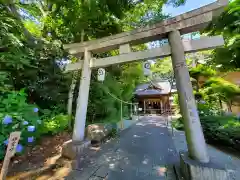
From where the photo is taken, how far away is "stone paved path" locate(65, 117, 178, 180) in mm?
2672

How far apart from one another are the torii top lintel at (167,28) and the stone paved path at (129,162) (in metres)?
2.75

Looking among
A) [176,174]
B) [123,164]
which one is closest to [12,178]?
[123,164]

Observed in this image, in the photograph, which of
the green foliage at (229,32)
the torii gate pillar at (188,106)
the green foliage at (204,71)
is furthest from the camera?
the green foliage at (204,71)

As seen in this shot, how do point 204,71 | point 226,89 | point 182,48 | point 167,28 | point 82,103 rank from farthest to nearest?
1. point 204,71
2. point 226,89
3. point 82,103
4. point 167,28
5. point 182,48

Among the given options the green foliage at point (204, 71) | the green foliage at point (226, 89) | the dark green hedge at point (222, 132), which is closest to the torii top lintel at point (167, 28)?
the dark green hedge at point (222, 132)

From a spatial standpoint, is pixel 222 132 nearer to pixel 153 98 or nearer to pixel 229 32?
pixel 229 32

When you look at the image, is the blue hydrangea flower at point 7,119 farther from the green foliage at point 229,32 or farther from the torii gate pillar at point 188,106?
the green foliage at point 229,32

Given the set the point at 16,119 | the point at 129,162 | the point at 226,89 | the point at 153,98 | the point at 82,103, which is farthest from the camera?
the point at 153,98

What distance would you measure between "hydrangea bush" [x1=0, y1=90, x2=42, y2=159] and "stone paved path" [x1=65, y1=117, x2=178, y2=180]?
1390mm

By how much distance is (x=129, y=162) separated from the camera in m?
3.23

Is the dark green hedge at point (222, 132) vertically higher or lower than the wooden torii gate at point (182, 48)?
lower

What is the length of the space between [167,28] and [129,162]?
2.99m

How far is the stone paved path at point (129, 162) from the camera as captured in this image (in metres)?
2.67

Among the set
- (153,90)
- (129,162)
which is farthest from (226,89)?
(153,90)
